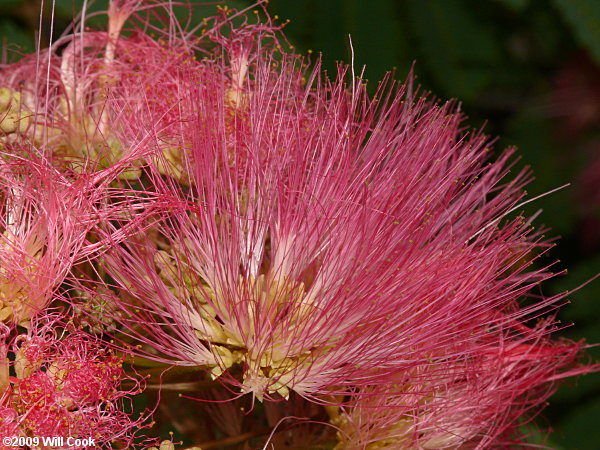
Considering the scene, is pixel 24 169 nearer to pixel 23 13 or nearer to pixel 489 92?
pixel 23 13

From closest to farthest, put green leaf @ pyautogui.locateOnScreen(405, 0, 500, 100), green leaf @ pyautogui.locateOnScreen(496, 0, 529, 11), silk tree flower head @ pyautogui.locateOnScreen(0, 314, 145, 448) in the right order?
silk tree flower head @ pyautogui.locateOnScreen(0, 314, 145, 448)
green leaf @ pyautogui.locateOnScreen(496, 0, 529, 11)
green leaf @ pyautogui.locateOnScreen(405, 0, 500, 100)

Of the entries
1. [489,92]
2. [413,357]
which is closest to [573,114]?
[489,92]

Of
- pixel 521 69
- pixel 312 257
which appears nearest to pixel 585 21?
pixel 521 69

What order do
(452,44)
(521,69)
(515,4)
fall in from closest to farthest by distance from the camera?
(515,4) < (452,44) < (521,69)

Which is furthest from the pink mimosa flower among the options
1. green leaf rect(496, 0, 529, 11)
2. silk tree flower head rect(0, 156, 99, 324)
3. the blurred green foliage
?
green leaf rect(496, 0, 529, 11)

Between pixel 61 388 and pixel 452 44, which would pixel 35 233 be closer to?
pixel 61 388

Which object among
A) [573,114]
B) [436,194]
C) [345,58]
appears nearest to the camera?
[436,194]

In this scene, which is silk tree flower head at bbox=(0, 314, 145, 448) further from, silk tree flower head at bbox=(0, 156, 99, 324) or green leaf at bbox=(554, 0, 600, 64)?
green leaf at bbox=(554, 0, 600, 64)
